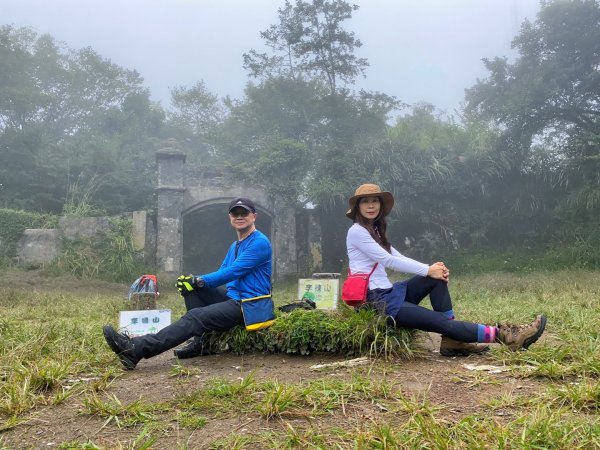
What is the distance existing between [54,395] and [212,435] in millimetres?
1177

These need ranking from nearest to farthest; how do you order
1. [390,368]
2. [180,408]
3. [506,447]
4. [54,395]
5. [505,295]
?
[506,447], [180,408], [54,395], [390,368], [505,295]

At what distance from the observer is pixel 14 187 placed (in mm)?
18125

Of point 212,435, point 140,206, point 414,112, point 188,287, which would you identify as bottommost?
point 212,435

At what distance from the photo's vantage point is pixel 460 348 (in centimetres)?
370

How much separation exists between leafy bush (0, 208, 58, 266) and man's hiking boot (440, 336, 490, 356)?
13.2 metres

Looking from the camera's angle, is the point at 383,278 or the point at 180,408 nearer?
the point at 180,408

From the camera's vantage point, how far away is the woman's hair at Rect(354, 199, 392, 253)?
3911mm

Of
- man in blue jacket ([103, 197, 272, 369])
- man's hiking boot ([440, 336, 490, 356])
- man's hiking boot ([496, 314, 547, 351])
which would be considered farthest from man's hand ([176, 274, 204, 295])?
man's hiking boot ([496, 314, 547, 351])

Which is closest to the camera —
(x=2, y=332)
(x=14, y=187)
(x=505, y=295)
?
(x=2, y=332)

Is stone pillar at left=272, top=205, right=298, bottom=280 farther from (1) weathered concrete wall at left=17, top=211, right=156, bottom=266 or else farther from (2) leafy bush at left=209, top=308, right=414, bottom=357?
(2) leafy bush at left=209, top=308, right=414, bottom=357

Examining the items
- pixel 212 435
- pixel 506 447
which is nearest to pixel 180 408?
pixel 212 435

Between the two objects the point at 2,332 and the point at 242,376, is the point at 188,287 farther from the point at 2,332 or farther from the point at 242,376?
the point at 2,332

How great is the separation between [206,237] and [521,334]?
17462 millimetres

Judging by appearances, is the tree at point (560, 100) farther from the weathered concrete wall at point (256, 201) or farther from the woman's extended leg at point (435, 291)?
the woman's extended leg at point (435, 291)
